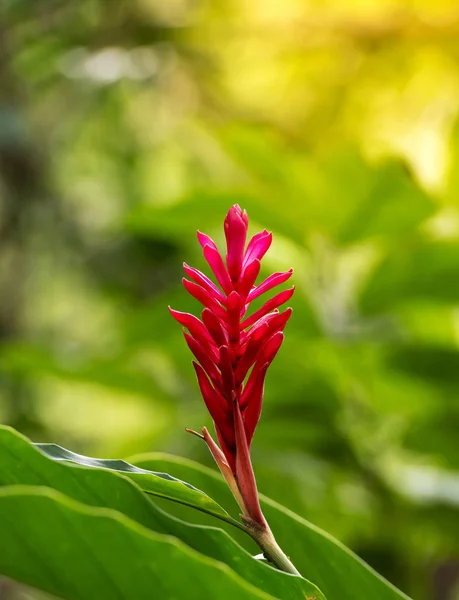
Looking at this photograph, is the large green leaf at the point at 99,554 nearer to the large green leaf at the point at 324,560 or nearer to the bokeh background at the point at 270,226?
the large green leaf at the point at 324,560

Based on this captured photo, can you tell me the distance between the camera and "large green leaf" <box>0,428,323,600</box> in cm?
36

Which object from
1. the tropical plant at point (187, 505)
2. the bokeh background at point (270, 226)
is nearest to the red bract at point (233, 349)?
the tropical plant at point (187, 505)

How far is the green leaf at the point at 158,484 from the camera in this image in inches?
15.1

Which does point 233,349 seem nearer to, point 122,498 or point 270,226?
point 122,498

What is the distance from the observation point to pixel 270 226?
41.2 inches

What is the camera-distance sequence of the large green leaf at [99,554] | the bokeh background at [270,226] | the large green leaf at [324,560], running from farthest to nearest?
the bokeh background at [270,226], the large green leaf at [324,560], the large green leaf at [99,554]

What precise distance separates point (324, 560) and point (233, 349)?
0.44 feet

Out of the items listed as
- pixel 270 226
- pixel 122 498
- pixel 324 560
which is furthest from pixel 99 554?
pixel 270 226

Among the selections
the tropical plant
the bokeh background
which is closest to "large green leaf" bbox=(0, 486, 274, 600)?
the tropical plant

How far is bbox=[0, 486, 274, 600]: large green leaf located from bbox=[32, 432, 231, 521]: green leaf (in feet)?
0.18

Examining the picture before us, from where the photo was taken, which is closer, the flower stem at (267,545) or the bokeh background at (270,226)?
the flower stem at (267,545)

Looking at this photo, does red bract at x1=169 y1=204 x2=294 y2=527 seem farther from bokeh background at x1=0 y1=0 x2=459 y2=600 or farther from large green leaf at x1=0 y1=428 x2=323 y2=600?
bokeh background at x1=0 y1=0 x2=459 y2=600

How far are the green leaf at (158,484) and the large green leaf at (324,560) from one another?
0.22ft

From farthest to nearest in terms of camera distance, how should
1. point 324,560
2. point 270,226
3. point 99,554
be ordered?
point 270,226, point 324,560, point 99,554
